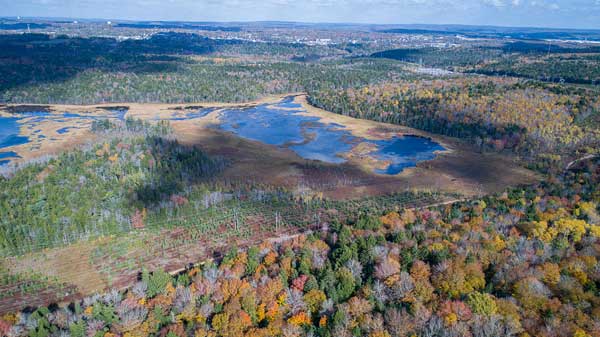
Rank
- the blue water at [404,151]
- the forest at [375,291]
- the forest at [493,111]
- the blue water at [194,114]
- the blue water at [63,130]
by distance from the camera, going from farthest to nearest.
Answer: the blue water at [194,114]
the blue water at [63,130]
the forest at [493,111]
the blue water at [404,151]
the forest at [375,291]

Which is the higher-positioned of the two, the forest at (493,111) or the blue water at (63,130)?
the forest at (493,111)

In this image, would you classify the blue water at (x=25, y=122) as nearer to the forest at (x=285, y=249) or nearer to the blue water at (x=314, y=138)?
the forest at (x=285, y=249)

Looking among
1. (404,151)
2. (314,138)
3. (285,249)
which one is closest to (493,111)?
(404,151)

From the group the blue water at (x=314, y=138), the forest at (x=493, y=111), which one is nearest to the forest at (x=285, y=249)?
the forest at (x=493, y=111)

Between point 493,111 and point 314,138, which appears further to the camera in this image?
point 493,111

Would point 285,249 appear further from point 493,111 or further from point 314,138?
point 493,111

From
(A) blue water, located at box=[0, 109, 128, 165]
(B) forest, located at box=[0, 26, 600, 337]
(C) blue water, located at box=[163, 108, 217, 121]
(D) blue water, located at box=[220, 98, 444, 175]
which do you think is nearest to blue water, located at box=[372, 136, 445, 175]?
(D) blue water, located at box=[220, 98, 444, 175]

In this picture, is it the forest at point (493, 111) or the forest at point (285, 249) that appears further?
the forest at point (493, 111)

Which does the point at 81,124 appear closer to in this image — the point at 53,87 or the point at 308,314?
the point at 53,87
